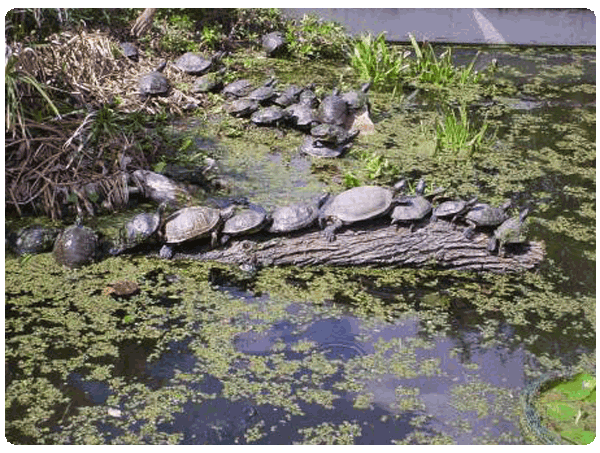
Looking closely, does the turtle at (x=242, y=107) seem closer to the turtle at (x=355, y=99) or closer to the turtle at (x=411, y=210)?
the turtle at (x=355, y=99)

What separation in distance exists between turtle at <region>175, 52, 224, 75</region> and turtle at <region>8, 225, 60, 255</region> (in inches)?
138

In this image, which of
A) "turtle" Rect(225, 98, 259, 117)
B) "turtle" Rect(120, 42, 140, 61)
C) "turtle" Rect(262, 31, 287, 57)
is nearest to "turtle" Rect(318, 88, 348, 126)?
"turtle" Rect(225, 98, 259, 117)

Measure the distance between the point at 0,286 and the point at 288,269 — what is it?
1656mm

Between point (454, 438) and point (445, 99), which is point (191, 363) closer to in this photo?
point (454, 438)

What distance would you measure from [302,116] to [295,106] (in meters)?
0.22

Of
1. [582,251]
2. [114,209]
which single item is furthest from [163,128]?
[582,251]

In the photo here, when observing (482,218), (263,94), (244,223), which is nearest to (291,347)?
(244,223)

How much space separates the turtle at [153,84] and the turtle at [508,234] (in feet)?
11.6

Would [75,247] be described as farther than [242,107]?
No

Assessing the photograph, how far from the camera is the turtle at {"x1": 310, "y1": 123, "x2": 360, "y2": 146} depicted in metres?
6.25

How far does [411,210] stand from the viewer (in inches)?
186

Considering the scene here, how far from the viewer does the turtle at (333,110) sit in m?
6.75

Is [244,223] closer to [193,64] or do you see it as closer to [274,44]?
[193,64]

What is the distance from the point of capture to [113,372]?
356cm
